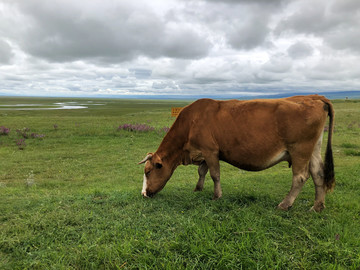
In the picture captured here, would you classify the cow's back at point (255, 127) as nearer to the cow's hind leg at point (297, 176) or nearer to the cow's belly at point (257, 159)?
the cow's belly at point (257, 159)

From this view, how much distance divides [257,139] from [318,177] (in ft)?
5.22

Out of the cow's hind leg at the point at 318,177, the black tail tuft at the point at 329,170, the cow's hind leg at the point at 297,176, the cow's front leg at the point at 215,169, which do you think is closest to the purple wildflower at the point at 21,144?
the cow's front leg at the point at 215,169

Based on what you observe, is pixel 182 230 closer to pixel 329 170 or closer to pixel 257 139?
pixel 257 139

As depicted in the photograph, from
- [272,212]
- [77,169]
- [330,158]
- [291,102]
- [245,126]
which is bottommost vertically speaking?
[77,169]

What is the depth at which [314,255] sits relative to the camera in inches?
132

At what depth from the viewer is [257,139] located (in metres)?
4.87

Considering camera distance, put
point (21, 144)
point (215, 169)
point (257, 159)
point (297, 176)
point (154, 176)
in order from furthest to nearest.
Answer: point (21, 144), point (154, 176), point (215, 169), point (257, 159), point (297, 176)

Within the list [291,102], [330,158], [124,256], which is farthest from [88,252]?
[330,158]

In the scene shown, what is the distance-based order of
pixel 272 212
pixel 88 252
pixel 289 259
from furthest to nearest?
1. pixel 272 212
2. pixel 88 252
3. pixel 289 259

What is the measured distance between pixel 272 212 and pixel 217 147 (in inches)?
67.7

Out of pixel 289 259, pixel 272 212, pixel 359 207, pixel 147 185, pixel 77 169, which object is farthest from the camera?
pixel 77 169

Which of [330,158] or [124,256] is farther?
[330,158]

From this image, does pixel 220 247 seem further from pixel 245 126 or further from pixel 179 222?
pixel 245 126

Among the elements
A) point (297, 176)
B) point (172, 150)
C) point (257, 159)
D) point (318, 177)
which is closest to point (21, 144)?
point (172, 150)
